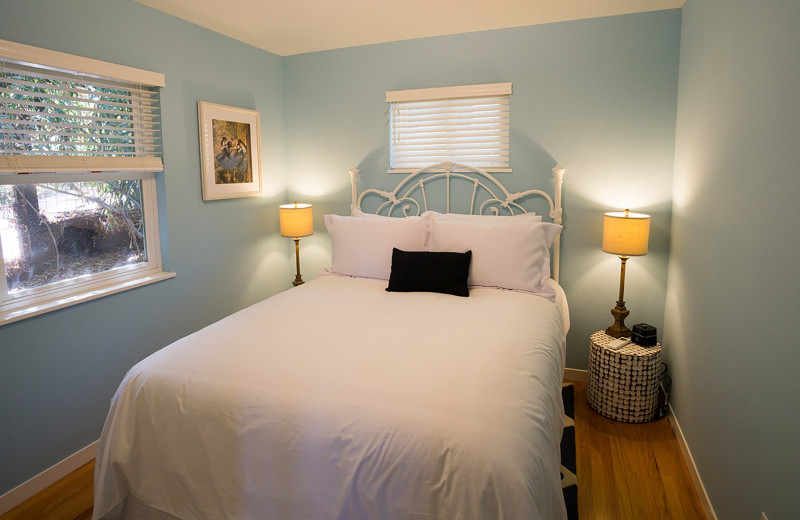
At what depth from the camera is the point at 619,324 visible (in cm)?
310

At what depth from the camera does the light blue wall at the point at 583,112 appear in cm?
305

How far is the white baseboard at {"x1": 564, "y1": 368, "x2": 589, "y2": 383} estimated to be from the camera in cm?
339

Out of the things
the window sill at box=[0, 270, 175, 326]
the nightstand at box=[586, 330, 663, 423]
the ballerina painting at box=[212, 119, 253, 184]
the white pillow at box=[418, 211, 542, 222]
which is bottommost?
the nightstand at box=[586, 330, 663, 423]

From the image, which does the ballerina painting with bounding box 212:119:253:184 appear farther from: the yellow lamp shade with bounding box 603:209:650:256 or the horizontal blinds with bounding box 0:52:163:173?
the yellow lamp shade with bounding box 603:209:650:256

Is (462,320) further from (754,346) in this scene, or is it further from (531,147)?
(531,147)

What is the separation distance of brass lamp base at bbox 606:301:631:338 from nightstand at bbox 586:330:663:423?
0.15 metres

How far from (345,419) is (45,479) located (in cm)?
181

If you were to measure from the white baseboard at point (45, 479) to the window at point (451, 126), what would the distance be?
2.64m

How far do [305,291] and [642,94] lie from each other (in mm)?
2423

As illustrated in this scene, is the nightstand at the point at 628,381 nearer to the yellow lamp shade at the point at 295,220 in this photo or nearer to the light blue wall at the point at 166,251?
the yellow lamp shade at the point at 295,220

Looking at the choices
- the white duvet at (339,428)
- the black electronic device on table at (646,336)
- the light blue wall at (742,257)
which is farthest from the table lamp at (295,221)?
the light blue wall at (742,257)

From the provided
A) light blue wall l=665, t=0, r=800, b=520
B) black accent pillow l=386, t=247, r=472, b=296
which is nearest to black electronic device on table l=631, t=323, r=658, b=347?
light blue wall l=665, t=0, r=800, b=520

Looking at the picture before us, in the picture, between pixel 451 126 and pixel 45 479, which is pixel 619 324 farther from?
pixel 45 479

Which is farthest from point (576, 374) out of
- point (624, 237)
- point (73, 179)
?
point (73, 179)
